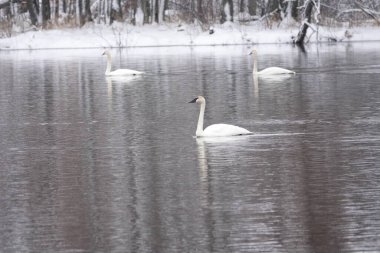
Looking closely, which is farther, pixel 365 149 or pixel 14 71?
pixel 14 71

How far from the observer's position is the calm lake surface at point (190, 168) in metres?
10.3

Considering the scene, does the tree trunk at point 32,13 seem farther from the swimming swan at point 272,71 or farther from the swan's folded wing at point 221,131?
the swan's folded wing at point 221,131

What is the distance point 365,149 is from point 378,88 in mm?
11148

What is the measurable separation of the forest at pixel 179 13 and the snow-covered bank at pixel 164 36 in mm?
878

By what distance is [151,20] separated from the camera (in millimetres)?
61781

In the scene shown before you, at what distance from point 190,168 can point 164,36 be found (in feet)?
141

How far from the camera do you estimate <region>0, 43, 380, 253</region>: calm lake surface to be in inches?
407

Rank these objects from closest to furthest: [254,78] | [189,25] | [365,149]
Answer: [365,149]
[254,78]
[189,25]

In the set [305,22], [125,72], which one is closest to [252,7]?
[305,22]

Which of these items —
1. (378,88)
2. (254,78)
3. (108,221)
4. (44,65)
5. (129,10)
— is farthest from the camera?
(129,10)

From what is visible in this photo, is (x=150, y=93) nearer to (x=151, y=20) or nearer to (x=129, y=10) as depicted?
(x=151, y=20)

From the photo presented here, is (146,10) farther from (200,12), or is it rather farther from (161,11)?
(200,12)

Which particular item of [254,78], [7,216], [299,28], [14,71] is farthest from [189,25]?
[7,216]

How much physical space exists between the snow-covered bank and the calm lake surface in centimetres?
2343
